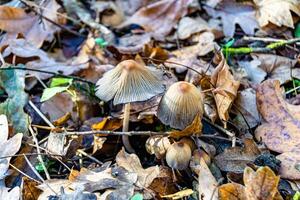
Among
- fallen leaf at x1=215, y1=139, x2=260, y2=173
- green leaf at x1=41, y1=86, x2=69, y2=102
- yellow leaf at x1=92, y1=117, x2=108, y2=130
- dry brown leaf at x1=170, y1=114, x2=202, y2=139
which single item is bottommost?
fallen leaf at x1=215, y1=139, x2=260, y2=173

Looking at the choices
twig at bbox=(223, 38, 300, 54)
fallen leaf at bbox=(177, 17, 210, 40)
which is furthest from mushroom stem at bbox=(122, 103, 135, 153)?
fallen leaf at bbox=(177, 17, 210, 40)

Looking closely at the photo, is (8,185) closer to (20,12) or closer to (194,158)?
(194,158)

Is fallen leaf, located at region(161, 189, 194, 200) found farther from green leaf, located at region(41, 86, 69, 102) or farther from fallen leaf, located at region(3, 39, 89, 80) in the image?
fallen leaf, located at region(3, 39, 89, 80)

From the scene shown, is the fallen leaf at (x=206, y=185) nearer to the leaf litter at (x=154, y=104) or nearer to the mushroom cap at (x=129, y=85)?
the leaf litter at (x=154, y=104)

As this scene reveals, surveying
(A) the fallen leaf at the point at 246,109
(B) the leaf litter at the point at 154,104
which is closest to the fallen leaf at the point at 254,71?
(B) the leaf litter at the point at 154,104

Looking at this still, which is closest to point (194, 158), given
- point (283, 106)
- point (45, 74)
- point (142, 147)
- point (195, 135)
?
point (195, 135)

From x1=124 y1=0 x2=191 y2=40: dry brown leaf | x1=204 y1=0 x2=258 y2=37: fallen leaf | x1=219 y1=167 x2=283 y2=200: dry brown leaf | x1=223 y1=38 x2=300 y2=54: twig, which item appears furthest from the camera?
x1=124 y1=0 x2=191 y2=40: dry brown leaf

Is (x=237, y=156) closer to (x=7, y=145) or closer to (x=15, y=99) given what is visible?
(x=7, y=145)

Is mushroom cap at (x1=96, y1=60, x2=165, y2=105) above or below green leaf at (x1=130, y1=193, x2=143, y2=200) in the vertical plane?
above
